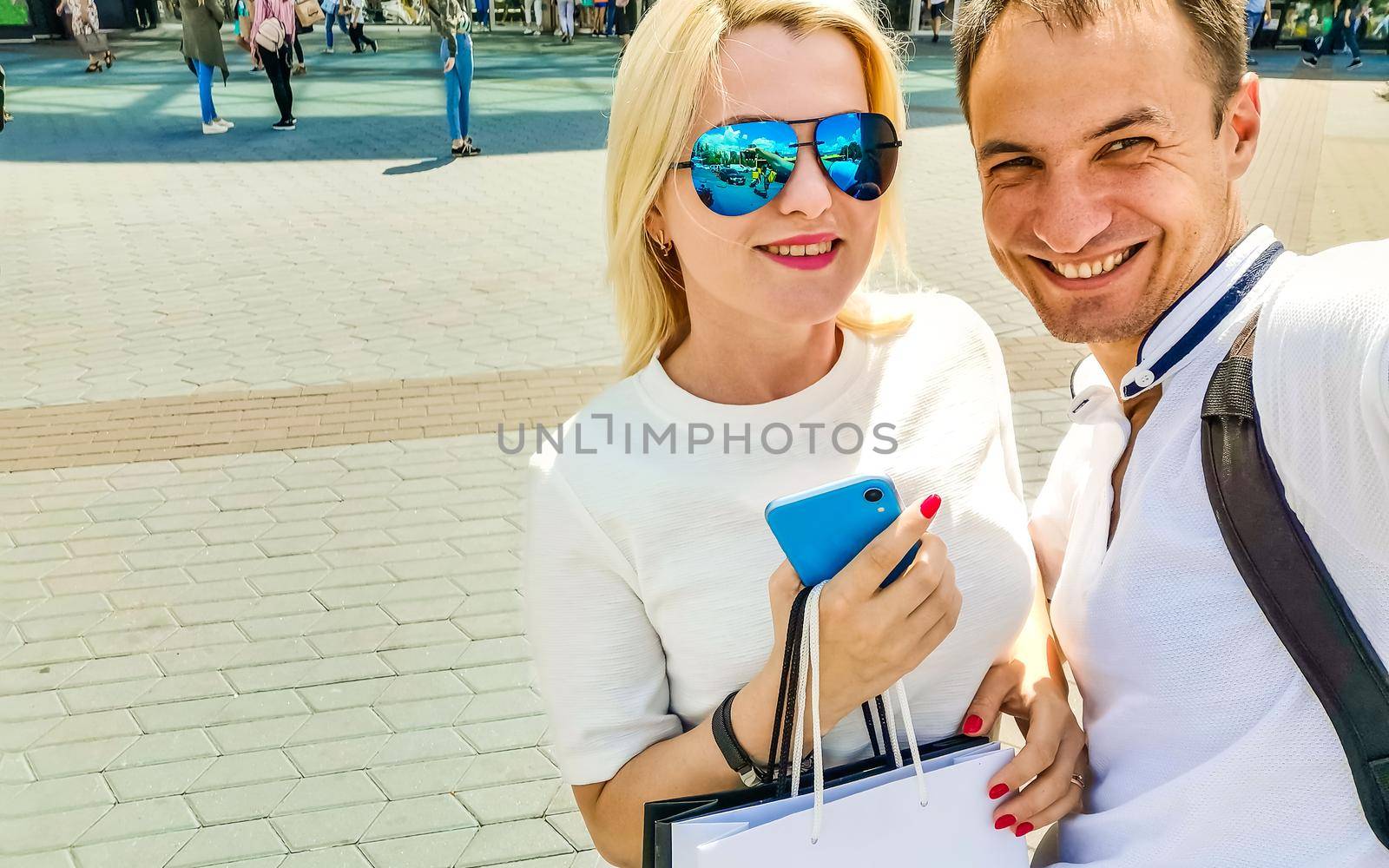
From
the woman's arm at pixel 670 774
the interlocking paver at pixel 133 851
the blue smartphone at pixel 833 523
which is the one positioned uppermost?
the blue smartphone at pixel 833 523

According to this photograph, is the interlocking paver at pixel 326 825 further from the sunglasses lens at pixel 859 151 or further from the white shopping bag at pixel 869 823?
the sunglasses lens at pixel 859 151

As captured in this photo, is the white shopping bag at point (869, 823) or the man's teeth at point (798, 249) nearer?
the white shopping bag at point (869, 823)

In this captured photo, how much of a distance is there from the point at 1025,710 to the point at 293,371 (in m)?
5.66

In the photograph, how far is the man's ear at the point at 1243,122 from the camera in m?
1.66

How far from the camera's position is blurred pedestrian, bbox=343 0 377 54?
20797 millimetres

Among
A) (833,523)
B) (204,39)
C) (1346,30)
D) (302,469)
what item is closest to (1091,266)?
(833,523)

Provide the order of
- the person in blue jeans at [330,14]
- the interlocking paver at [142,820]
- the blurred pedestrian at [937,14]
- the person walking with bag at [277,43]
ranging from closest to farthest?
the interlocking paver at [142,820] < the person walking with bag at [277,43] < the person in blue jeans at [330,14] < the blurred pedestrian at [937,14]

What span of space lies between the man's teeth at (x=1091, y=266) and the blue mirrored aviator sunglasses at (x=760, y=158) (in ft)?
1.22

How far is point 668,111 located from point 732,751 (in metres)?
0.95

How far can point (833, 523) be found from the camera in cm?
127

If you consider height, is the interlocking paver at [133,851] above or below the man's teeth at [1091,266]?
Answer: below

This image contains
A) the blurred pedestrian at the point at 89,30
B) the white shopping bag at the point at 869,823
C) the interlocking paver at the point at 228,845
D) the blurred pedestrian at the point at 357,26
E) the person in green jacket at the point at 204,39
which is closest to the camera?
the white shopping bag at the point at 869,823

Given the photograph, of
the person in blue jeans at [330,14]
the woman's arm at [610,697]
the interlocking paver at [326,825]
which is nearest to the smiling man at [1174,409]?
the woman's arm at [610,697]

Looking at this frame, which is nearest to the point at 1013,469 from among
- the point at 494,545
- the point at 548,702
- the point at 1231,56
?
the point at 1231,56
